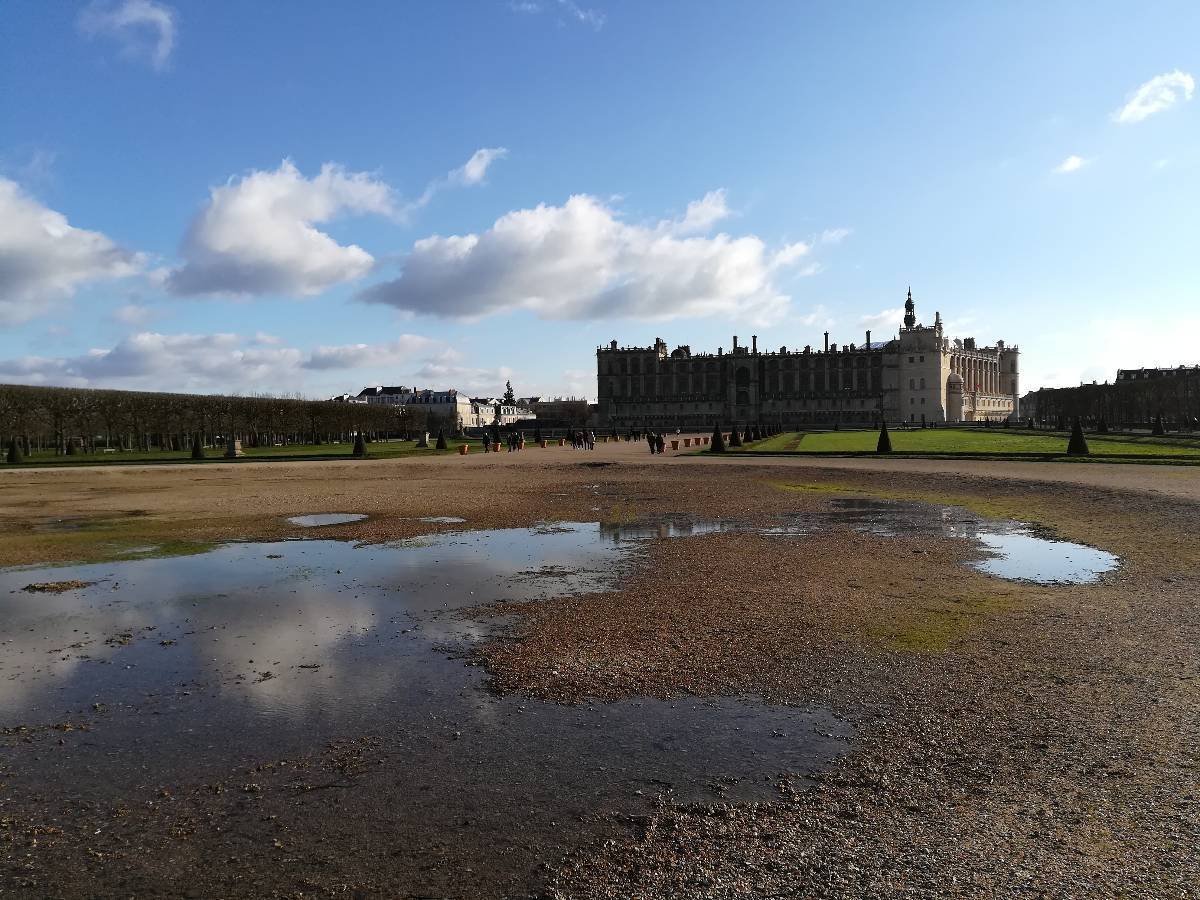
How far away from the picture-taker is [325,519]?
15.0m

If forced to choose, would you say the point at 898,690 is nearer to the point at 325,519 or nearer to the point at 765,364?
the point at 325,519

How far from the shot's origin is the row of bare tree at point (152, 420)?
4747cm

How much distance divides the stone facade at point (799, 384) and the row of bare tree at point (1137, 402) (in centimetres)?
3447

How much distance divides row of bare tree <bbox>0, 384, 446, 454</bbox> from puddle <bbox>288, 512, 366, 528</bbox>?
31.7m

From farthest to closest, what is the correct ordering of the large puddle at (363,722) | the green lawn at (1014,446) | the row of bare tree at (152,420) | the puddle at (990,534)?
1. the row of bare tree at (152,420)
2. the green lawn at (1014,446)
3. the puddle at (990,534)
4. the large puddle at (363,722)

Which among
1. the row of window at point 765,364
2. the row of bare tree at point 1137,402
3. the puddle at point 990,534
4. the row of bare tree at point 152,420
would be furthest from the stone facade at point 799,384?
the puddle at point 990,534

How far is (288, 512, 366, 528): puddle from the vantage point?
14.4 m

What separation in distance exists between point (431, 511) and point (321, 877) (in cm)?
1305

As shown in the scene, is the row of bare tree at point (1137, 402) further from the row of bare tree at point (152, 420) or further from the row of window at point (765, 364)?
the row of bare tree at point (152, 420)

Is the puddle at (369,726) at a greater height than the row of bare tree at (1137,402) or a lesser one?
lesser

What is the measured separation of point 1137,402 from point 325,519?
80.2 m

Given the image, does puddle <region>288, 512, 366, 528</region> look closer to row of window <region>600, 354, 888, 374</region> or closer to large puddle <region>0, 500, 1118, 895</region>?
large puddle <region>0, 500, 1118, 895</region>

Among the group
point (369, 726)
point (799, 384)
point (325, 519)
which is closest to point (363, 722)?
point (369, 726)

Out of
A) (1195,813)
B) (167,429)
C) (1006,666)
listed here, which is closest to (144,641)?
(1006,666)
